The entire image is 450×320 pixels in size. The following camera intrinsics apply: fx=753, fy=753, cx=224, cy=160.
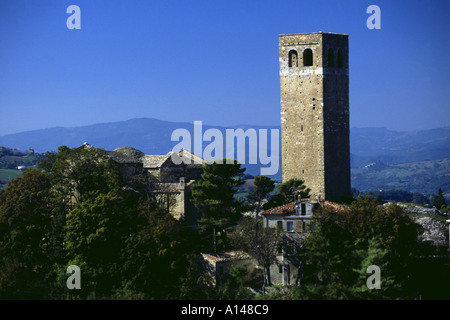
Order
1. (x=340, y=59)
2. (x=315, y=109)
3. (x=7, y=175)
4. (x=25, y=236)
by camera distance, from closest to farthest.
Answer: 1. (x=25, y=236)
2. (x=315, y=109)
3. (x=340, y=59)
4. (x=7, y=175)

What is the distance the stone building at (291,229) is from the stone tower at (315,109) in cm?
551

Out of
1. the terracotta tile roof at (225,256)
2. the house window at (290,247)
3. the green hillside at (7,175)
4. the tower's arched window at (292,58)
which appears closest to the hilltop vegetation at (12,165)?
the green hillside at (7,175)

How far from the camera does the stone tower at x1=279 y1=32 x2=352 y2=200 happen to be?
176 ft

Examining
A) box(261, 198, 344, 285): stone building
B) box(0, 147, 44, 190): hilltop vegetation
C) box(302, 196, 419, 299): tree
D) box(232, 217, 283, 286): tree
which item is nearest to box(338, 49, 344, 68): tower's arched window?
box(261, 198, 344, 285): stone building

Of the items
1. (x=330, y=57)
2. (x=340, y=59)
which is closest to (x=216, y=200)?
(x=330, y=57)

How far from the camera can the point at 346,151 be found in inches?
2199

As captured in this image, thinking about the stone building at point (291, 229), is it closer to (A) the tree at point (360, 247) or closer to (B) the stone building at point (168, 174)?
(A) the tree at point (360, 247)

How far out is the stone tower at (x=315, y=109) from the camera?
2111 inches

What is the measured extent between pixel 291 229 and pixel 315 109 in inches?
424

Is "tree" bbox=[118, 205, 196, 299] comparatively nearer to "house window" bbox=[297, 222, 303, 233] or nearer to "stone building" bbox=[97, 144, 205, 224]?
"stone building" bbox=[97, 144, 205, 224]

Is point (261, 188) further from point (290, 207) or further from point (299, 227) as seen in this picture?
point (299, 227)

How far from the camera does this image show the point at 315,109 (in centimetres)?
5356

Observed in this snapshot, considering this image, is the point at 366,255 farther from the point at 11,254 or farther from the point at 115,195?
the point at 11,254
